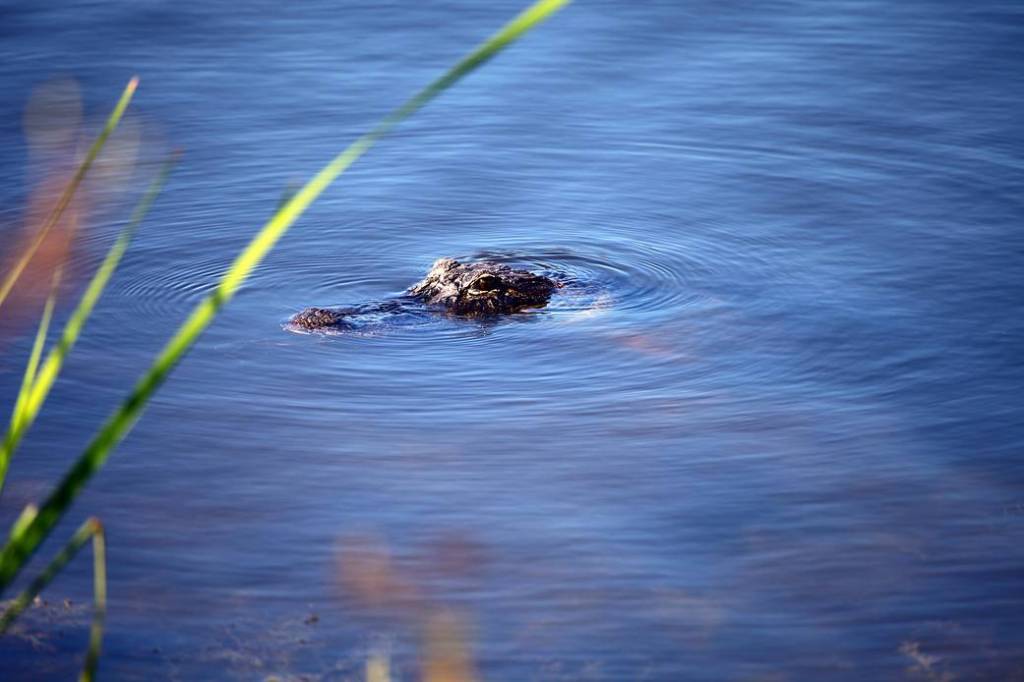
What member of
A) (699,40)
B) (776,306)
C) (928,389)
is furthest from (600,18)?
(928,389)

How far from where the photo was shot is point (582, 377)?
581 centimetres

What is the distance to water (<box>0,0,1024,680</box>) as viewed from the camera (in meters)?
4.01

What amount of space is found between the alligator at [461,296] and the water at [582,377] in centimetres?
11

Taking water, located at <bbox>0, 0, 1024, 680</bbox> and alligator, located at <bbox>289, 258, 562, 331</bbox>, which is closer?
water, located at <bbox>0, 0, 1024, 680</bbox>

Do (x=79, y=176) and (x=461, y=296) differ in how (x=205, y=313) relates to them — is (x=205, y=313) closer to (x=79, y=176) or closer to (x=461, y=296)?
(x=79, y=176)

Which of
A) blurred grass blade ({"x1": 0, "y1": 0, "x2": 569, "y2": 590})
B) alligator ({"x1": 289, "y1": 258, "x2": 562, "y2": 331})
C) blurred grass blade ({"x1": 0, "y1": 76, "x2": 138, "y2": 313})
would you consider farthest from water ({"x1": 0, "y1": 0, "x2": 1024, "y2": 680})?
blurred grass blade ({"x1": 0, "y1": 0, "x2": 569, "y2": 590})

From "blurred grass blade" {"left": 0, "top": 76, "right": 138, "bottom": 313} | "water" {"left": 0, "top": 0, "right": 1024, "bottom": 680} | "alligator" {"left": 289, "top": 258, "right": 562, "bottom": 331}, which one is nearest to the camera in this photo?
"blurred grass blade" {"left": 0, "top": 76, "right": 138, "bottom": 313}

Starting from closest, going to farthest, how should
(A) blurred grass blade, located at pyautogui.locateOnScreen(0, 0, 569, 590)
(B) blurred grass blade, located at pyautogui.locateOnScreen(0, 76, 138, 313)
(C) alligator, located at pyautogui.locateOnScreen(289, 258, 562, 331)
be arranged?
(A) blurred grass blade, located at pyautogui.locateOnScreen(0, 0, 569, 590) → (B) blurred grass blade, located at pyautogui.locateOnScreen(0, 76, 138, 313) → (C) alligator, located at pyautogui.locateOnScreen(289, 258, 562, 331)

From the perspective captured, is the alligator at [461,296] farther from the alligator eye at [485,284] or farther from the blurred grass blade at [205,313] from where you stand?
the blurred grass blade at [205,313]

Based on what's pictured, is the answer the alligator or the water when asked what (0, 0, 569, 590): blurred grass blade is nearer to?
the water

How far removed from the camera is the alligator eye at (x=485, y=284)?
641cm

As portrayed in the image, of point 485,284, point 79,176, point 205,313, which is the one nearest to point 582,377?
point 485,284

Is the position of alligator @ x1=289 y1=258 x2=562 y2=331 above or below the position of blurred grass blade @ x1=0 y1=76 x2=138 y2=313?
below

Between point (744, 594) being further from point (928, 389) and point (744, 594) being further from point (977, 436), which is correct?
point (928, 389)
